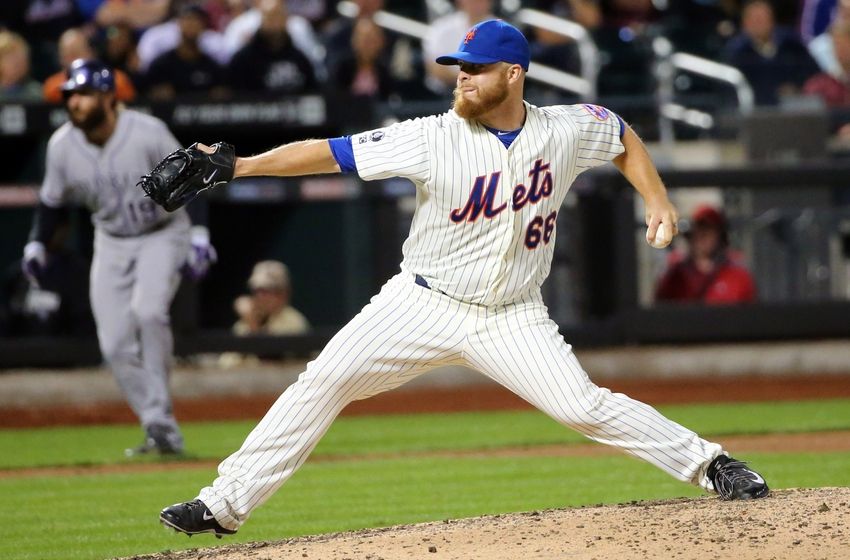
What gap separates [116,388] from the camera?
37.3 feet

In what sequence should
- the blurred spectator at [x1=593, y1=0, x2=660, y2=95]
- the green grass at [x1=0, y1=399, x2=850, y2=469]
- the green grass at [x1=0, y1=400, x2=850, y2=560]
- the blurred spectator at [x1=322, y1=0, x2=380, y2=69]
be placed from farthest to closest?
the blurred spectator at [x1=593, y1=0, x2=660, y2=95], the blurred spectator at [x1=322, y1=0, x2=380, y2=69], the green grass at [x1=0, y1=399, x2=850, y2=469], the green grass at [x1=0, y1=400, x2=850, y2=560]

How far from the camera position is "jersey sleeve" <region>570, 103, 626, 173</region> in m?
5.24

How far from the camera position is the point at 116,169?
27.7ft

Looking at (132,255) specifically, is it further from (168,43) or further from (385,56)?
(385,56)

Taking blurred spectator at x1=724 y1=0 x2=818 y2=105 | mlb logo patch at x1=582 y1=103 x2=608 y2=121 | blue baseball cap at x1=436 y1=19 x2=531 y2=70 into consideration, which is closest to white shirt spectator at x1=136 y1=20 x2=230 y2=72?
blurred spectator at x1=724 y1=0 x2=818 y2=105

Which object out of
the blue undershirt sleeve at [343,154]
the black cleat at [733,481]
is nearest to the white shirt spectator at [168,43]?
the blue undershirt sleeve at [343,154]

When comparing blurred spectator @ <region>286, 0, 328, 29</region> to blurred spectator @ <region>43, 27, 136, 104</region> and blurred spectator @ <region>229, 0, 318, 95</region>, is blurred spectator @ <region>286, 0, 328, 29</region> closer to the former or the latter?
blurred spectator @ <region>229, 0, 318, 95</region>

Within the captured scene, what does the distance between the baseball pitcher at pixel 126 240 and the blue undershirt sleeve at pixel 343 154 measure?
3.65 m

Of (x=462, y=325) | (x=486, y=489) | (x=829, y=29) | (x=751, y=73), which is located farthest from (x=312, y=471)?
(x=829, y=29)

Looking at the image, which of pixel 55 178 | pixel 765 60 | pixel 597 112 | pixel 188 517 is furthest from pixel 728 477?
pixel 765 60

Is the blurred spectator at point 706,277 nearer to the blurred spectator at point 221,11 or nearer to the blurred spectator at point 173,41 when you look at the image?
the blurred spectator at point 173,41

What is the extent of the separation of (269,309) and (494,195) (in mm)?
6677

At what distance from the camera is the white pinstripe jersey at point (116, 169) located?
8422 mm

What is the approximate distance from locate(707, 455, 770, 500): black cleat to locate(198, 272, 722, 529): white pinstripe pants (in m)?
0.04
